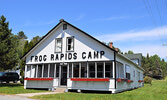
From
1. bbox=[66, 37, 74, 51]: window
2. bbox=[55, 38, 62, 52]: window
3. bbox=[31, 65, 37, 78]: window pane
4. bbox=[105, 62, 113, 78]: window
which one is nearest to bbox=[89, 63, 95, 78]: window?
bbox=[105, 62, 113, 78]: window

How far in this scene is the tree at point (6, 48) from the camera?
23005 mm

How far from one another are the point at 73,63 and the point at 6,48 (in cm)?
1024

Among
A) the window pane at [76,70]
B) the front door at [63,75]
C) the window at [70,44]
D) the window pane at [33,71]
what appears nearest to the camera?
the window pane at [76,70]

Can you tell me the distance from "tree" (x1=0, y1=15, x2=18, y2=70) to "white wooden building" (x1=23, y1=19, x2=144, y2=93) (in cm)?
246

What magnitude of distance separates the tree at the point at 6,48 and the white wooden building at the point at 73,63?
8.08ft

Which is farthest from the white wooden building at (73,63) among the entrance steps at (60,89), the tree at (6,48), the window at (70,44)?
the tree at (6,48)

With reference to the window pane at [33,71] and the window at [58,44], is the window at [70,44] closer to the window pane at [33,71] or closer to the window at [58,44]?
the window at [58,44]

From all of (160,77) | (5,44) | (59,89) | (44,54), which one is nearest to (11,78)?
(5,44)

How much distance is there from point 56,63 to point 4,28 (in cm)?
999

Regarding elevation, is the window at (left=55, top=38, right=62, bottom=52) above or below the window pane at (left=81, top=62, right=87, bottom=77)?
above

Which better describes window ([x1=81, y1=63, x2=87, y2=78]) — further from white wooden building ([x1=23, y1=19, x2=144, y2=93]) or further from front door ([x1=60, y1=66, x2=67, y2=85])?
front door ([x1=60, y1=66, x2=67, y2=85])

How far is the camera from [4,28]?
24.4m

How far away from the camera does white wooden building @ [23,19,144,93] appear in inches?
705

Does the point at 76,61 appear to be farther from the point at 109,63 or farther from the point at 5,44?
the point at 5,44
